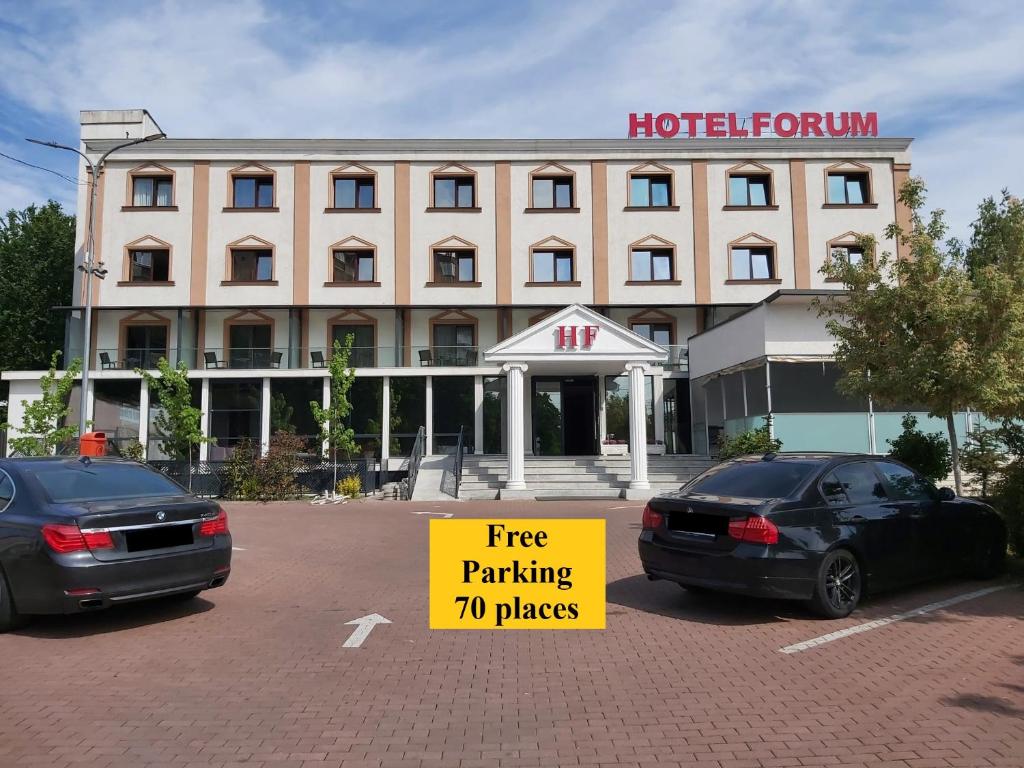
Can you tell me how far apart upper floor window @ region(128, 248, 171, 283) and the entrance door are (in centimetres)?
1533

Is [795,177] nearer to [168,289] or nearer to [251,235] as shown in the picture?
[251,235]

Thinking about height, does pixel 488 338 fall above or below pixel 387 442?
above

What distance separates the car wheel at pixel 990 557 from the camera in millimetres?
8539

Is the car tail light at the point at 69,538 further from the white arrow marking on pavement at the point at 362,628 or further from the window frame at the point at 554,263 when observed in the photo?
the window frame at the point at 554,263

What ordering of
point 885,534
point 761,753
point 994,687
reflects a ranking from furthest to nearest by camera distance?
point 885,534
point 994,687
point 761,753

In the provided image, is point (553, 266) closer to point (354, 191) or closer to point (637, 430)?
point (354, 191)

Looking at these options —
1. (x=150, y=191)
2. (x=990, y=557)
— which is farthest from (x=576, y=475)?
(x=150, y=191)

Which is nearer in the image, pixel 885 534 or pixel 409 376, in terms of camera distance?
pixel 885 534

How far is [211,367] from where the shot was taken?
2933 cm

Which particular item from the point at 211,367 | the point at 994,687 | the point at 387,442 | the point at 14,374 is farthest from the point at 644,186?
the point at 994,687

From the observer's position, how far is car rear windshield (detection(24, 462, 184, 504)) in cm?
691

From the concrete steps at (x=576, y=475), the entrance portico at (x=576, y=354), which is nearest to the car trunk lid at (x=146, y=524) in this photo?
the concrete steps at (x=576, y=475)

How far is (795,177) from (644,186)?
19.8 feet

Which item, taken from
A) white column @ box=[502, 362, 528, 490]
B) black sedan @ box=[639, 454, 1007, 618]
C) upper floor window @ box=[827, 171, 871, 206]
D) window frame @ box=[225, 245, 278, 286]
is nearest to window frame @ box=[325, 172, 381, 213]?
window frame @ box=[225, 245, 278, 286]
